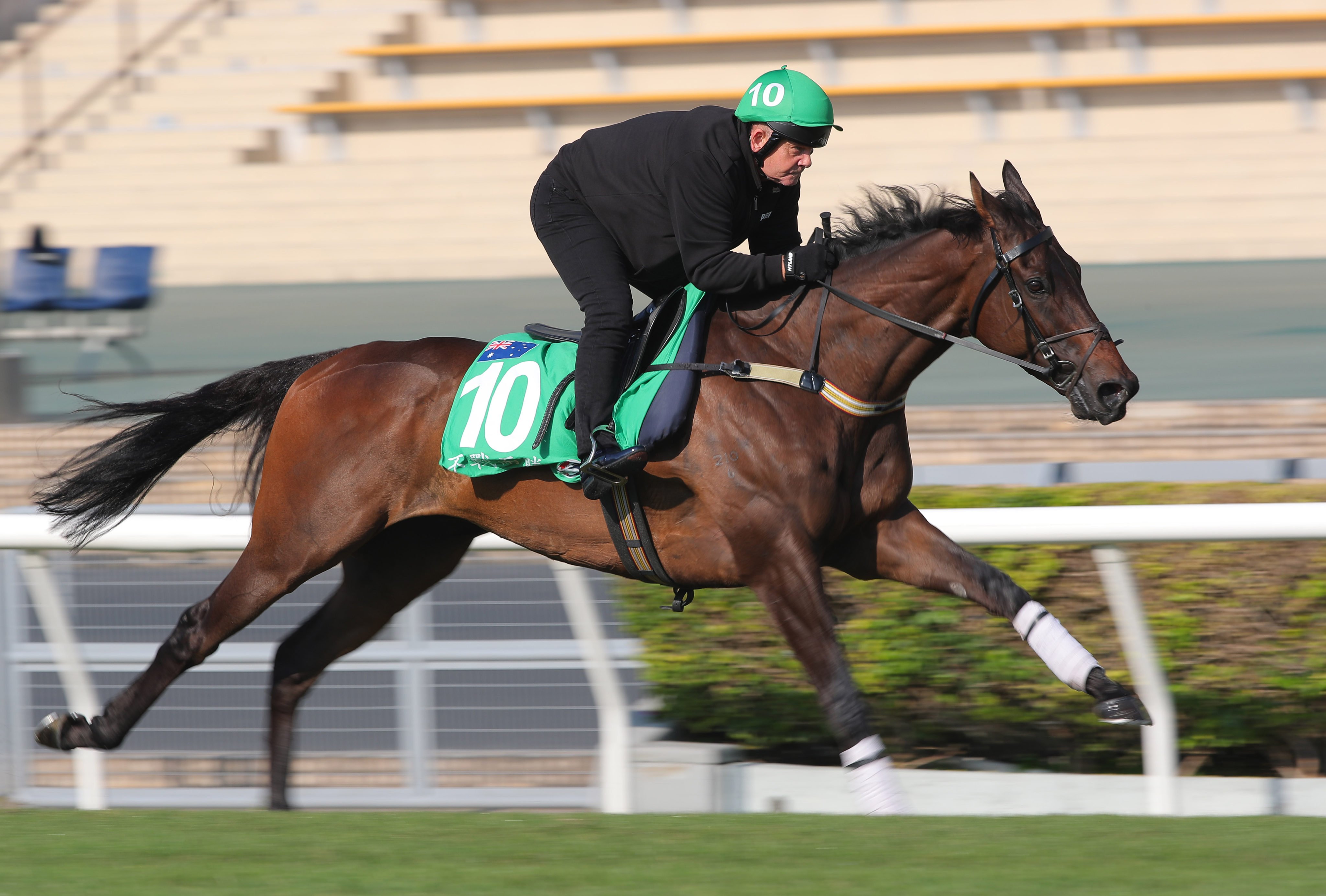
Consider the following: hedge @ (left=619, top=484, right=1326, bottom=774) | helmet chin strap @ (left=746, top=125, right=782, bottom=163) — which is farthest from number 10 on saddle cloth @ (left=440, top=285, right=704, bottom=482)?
hedge @ (left=619, top=484, right=1326, bottom=774)

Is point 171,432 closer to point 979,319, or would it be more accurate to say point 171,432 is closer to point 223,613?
point 223,613

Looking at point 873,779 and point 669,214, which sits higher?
point 669,214

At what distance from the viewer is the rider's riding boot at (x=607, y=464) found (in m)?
3.74

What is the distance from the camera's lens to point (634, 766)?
453 cm

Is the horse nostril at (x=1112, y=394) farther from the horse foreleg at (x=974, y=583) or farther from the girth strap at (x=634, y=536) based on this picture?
the girth strap at (x=634, y=536)

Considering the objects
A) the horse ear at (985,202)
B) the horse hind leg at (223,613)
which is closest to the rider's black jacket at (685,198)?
the horse ear at (985,202)

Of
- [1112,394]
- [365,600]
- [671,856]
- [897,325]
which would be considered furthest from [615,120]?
[671,856]

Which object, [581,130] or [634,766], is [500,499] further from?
[581,130]

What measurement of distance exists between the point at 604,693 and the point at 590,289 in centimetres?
121

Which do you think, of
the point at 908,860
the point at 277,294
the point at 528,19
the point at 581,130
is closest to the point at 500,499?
the point at 908,860

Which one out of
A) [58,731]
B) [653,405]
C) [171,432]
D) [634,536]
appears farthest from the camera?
[171,432]

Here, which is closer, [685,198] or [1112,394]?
[1112,394]

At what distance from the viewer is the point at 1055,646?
12.1ft

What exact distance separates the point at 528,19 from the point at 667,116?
1694 centimetres
